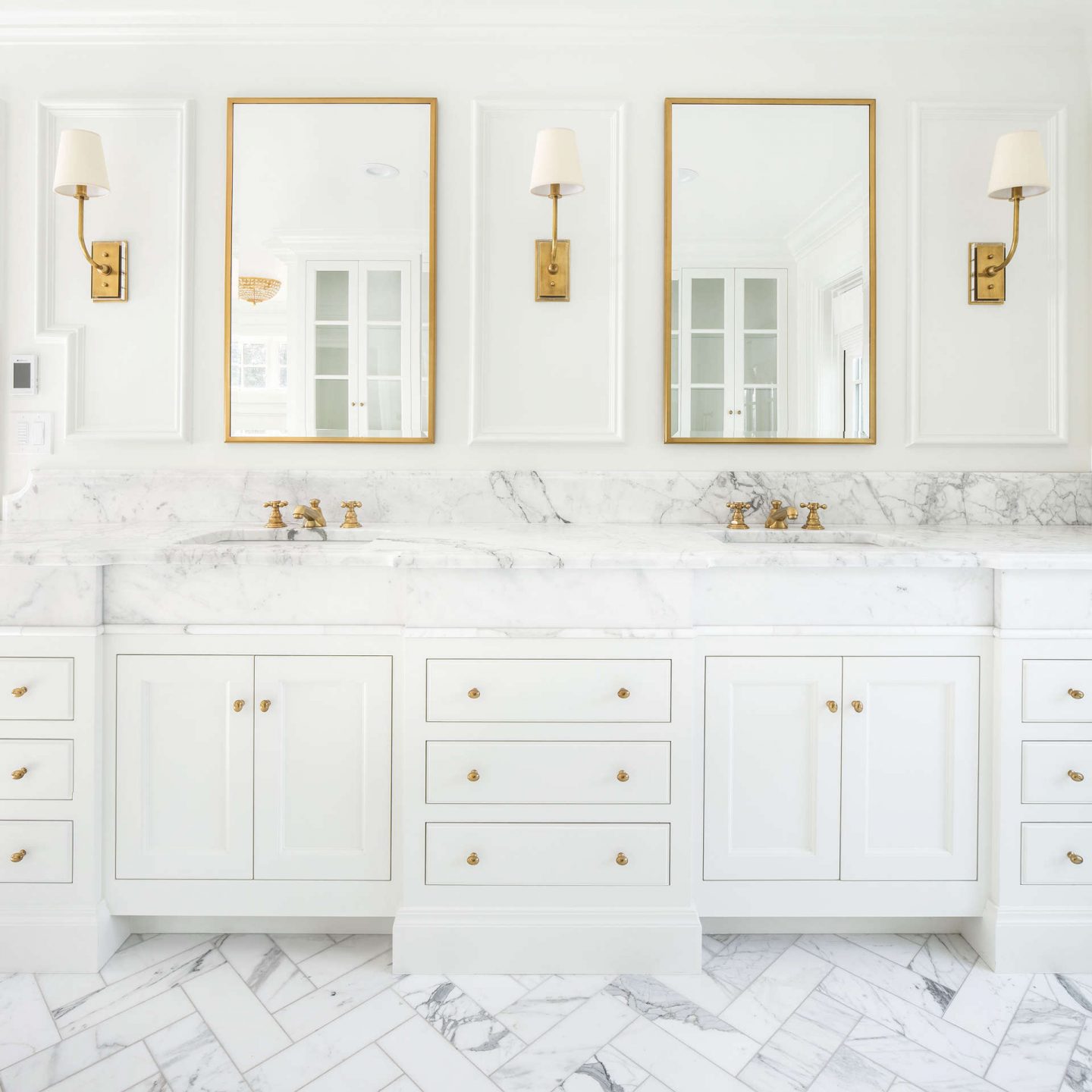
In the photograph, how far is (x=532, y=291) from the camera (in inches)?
86.6

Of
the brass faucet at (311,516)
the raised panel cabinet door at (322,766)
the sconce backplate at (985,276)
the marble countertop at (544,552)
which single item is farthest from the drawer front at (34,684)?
the sconce backplate at (985,276)

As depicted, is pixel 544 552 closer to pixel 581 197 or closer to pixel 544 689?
pixel 544 689

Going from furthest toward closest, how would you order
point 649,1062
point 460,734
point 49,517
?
point 49,517 → point 460,734 → point 649,1062

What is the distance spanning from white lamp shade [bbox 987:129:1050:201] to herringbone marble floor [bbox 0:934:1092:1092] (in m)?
1.81

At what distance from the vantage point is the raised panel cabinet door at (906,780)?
63.9 inches

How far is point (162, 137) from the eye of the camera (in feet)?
7.18

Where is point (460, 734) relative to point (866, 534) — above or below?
below

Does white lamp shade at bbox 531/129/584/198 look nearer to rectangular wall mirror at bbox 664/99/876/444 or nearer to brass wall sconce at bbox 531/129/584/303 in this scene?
brass wall sconce at bbox 531/129/584/303

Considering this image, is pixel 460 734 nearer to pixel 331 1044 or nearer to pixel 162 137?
pixel 331 1044

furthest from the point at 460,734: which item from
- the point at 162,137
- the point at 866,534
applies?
the point at 162,137

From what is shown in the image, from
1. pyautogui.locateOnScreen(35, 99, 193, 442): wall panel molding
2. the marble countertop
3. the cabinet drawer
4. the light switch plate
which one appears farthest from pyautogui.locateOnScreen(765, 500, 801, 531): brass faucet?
the light switch plate

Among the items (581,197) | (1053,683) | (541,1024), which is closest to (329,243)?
(581,197)

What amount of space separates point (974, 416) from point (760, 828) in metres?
1.33

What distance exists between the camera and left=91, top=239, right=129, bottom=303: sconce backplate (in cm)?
218
